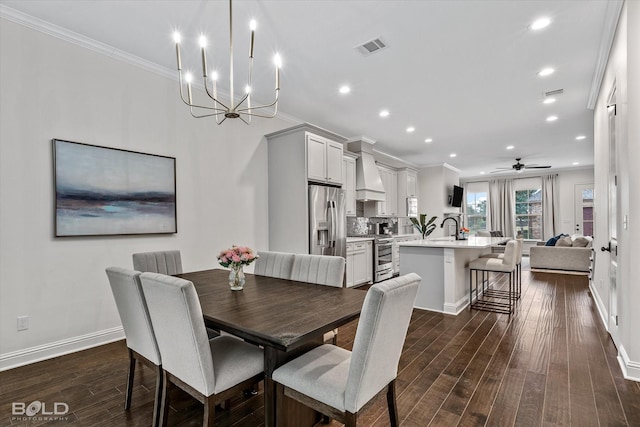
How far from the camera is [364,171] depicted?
20.2ft

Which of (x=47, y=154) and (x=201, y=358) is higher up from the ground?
(x=47, y=154)

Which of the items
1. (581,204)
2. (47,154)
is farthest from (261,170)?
(581,204)

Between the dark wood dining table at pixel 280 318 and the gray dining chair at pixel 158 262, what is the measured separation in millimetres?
811

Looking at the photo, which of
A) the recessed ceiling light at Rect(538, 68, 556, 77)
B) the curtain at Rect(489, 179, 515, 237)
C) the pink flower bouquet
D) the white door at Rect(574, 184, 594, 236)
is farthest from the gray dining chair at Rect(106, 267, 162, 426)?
the white door at Rect(574, 184, 594, 236)

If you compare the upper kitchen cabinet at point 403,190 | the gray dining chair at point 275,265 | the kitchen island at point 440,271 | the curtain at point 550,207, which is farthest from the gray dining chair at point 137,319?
the curtain at point 550,207

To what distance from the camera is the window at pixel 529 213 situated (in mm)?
10148

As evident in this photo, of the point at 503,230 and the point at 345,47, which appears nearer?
the point at 345,47

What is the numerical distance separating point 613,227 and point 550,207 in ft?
27.3

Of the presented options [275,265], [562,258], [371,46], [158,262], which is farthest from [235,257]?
[562,258]

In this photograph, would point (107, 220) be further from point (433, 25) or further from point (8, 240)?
point (433, 25)

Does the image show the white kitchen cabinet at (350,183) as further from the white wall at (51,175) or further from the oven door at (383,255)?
the white wall at (51,175)

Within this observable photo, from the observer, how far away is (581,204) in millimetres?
9461

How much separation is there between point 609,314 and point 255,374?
3718mm

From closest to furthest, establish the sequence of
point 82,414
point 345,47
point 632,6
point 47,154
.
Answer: point 82,414, point 632,6, point 47,154, point 345,47
